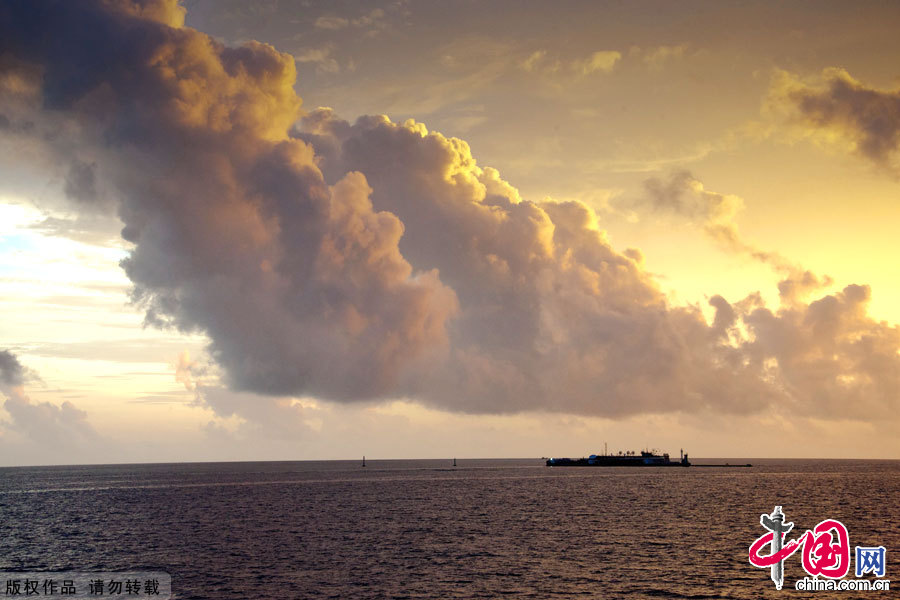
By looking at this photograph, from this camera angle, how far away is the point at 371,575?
66.2 meters

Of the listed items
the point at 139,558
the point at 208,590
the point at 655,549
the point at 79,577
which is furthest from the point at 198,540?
the point at 655,549

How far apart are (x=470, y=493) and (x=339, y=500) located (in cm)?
3454

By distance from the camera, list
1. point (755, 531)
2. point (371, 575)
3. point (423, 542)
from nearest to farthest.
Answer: point (371, 575)
point (423, 542)
point (755, 531)

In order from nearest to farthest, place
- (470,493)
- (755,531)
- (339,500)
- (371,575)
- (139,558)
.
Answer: (371,575) → (139,558) → (755,531) → (339,500) → (470,493)

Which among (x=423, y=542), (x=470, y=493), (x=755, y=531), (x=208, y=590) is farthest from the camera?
(x=470, y=493)

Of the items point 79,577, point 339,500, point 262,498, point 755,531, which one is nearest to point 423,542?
point 79,577

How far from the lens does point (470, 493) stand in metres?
173

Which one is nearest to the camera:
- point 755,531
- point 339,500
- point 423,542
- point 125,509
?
point 423,542

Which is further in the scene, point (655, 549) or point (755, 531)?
point (755, 531)

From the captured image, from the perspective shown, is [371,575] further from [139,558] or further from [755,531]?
[755,531]

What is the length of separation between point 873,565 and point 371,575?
4655 centimetres

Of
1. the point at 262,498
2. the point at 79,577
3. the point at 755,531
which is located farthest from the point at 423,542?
the point at 262,498

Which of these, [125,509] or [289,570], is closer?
[289,570]

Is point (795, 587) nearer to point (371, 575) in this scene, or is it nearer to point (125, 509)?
point (371, 575)
